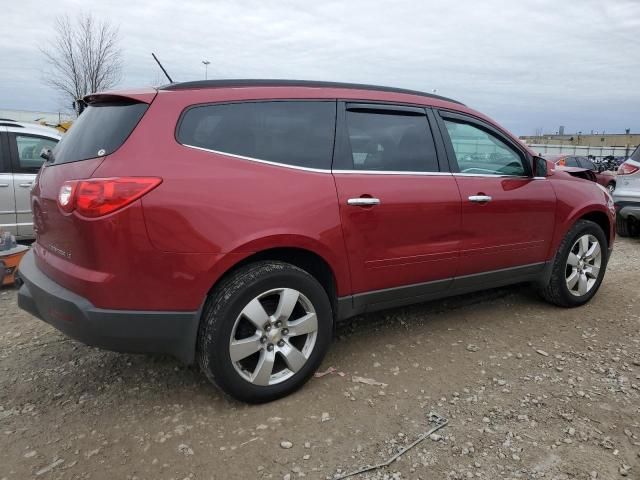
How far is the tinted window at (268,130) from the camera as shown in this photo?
8.69 ft

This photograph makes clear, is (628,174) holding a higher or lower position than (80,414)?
higher

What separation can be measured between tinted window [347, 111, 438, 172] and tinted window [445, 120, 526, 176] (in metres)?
0.27

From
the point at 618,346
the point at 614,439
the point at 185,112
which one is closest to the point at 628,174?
the point at 618,346

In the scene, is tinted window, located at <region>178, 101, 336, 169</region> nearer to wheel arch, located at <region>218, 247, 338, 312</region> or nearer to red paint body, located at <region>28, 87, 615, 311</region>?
red paint body, located at <region>28, 87, 615, 311</region>

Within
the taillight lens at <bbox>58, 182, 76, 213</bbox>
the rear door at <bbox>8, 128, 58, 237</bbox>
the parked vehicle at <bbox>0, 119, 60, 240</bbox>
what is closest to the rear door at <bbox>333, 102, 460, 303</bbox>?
the taillight lens at <bbox>58, 182, 76, 213</bbox>

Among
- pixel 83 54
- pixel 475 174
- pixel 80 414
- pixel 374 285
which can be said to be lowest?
pixel 80 414

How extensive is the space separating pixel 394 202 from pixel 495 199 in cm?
98

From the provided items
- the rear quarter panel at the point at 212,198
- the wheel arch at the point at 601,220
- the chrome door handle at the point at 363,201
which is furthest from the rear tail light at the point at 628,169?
the rear quarter panel at the point at 212,198

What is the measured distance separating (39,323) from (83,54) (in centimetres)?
2023

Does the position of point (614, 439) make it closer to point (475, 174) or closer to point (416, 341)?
point (416, 341)

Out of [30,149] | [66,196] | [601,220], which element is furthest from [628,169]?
[30,149]

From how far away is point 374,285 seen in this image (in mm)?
3199

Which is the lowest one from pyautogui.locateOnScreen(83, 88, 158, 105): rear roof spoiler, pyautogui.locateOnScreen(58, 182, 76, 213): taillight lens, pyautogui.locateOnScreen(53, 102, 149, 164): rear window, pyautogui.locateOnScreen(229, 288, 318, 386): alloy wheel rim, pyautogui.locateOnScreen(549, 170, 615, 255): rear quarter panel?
pyautogui.locateOnScreen(229, 288, 318, 386): alloy wheel rim

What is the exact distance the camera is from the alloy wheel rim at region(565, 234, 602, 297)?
14.4 ft
